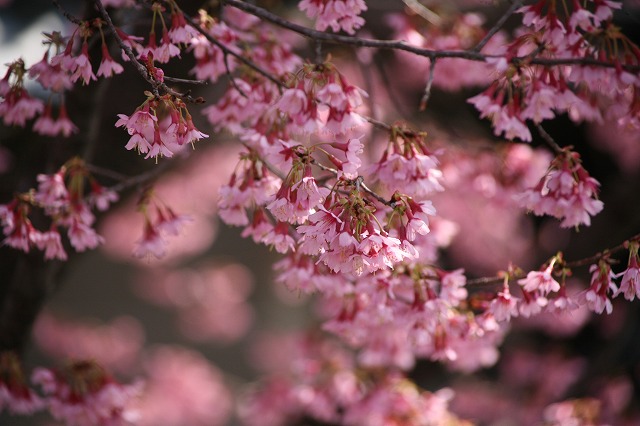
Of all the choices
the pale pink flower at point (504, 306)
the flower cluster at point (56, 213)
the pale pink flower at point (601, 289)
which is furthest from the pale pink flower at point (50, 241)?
the pale pink flower at point (601, 289)

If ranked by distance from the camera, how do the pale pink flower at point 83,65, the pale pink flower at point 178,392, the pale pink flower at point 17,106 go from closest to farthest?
the pale pink flower at point 83,65, the pale pink flower at point 17,106, the pale pink flower at point 178,392

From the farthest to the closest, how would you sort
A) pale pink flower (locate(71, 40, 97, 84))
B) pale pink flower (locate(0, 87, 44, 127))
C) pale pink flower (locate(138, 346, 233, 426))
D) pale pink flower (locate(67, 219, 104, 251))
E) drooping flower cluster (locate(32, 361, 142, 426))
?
pale pink flower (locate(138, 346, 233, 426)), drooping flower cluster (locate(32, 361, 142, 426)), pale pink flower (locate(67, 219, 104, 251)), pale pink flower (locate(0, 87, 44, 127)), pale pink flower (locate(71, 40, 97, 84))

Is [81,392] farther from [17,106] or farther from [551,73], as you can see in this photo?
[551,73]

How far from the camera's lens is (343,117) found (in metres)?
1.68

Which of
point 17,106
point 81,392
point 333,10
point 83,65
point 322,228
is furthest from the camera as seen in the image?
point 81,392

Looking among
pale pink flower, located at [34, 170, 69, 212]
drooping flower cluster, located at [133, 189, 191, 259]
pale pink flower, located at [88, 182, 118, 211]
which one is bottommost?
drooping flower cluster, located at [133, 189, 191, 259]

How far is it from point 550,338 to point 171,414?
8.35 ft

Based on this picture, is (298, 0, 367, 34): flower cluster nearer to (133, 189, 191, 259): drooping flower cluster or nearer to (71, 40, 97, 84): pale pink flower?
(71, 40, 97, 84): pale pink flower

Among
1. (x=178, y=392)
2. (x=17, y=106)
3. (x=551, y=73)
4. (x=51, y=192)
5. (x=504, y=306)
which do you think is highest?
(x=551, y=73)

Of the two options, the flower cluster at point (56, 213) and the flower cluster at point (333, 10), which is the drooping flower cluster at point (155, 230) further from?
the flower cluster at point (333, 10)

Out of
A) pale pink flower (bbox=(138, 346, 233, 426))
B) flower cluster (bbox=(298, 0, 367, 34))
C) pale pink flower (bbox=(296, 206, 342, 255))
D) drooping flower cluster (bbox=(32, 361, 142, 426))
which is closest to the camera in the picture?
pale pink flower (bbox=(296, 206, 342, 255))

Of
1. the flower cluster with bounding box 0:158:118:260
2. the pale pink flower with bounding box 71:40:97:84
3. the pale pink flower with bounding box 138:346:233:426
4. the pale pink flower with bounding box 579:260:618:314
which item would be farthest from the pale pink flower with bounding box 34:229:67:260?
the pale pink flower with bounding box 138:346:233:426

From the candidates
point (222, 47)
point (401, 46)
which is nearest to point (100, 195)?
point (222, 47)

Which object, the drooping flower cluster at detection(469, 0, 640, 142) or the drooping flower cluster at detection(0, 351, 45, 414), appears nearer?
the drooping flower cluster at detection(469, 0, 640, 142)
